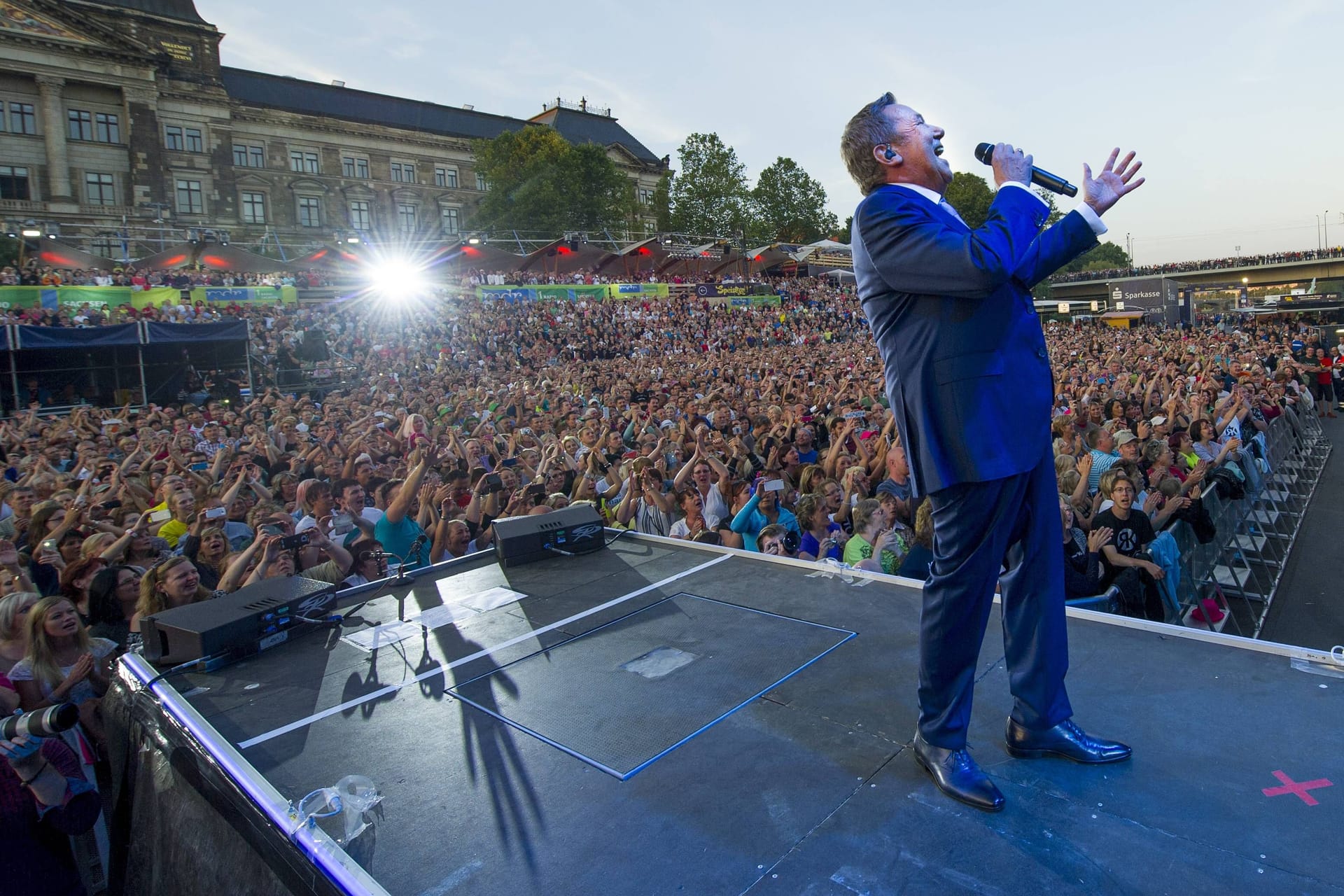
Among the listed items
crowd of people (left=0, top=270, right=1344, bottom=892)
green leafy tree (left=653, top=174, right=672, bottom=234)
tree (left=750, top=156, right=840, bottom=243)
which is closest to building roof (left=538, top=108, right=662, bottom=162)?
green leafy tree (left=653, top=174, right=672, bottom=234)

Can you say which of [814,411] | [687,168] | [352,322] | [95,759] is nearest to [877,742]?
[95,759]

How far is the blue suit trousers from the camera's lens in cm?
188

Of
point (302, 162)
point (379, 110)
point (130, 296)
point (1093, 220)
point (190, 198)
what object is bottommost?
point (1093, 220)

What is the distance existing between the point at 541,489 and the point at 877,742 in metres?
4.69

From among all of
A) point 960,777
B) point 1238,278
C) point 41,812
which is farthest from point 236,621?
point 1238,278

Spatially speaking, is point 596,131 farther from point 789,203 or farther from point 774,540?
point 774,540

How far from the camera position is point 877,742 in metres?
2.08

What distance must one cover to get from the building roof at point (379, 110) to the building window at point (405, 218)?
575 centimetres

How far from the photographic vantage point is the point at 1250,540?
7355mm

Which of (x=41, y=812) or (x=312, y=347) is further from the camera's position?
(x=312, y=347)

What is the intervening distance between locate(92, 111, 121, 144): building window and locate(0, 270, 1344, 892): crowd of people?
35.6 metres

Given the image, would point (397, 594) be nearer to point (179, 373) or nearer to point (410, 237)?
point (179, 373)

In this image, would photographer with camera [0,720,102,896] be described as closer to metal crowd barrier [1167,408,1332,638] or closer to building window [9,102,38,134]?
metal crowd barrier [1167,408,1332,638]

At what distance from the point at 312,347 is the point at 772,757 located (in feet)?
66.0
